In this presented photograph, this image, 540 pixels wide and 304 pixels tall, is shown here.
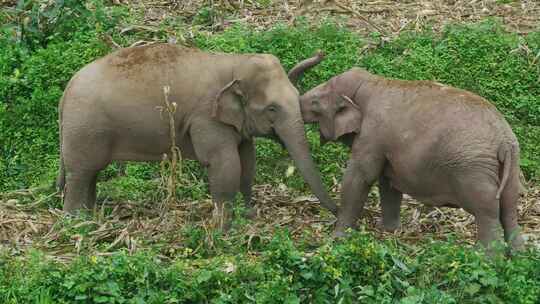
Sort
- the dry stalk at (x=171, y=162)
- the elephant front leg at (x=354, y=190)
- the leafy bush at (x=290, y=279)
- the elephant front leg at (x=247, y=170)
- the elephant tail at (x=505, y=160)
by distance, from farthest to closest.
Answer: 1. the elephant front leg at (x=247, y=170)
2. the elephant front leg at (x=354, y=190)
3. the dry stalk at (x=171, y=162)
4. the elephant tail at (x=505, y=160)
5. the leafy bush at (x=290, y=279)

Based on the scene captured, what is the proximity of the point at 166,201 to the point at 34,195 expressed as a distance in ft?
5.61

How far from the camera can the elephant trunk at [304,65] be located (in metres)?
10.6

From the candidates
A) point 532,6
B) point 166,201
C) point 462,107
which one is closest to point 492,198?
point 462,107

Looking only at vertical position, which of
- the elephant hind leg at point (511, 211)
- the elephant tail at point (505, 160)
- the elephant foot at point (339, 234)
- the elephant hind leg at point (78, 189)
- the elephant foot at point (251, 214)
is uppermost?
the elephant tail at point (505, 160)

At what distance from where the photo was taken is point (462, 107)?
9.62 m

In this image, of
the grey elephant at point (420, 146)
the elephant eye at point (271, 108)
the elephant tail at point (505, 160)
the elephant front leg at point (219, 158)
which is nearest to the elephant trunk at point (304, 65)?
the grey elephant at point (420, 146)

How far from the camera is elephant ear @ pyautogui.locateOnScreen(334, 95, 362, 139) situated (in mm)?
10242

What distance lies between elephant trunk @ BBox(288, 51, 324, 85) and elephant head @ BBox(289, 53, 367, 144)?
5 cm

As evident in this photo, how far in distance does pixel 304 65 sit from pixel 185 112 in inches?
43.2

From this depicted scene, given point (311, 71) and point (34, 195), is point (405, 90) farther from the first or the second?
point (34, 195)

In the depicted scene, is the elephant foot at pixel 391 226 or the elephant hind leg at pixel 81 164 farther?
the elephant foot at pixel 391 226

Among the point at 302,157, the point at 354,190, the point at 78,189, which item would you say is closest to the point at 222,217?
the point at 302,157

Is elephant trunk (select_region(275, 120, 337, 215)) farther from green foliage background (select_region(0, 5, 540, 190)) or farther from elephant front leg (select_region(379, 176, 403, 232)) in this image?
green foliage background (select_region(0, 5, 540, 190))

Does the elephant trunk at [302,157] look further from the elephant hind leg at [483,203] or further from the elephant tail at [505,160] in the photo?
the elephant tail at [505,160]
